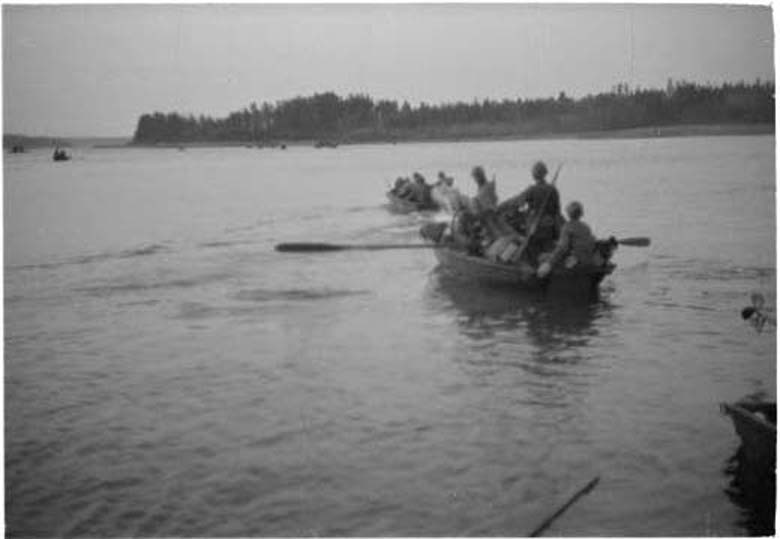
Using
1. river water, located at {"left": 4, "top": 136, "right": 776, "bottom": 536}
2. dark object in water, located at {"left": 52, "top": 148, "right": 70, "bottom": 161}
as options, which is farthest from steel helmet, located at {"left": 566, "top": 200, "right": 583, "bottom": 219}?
dark object in water, located at {"left": 52, "top": 148, "right": 70, "bottom": 161}

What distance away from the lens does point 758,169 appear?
270 inches

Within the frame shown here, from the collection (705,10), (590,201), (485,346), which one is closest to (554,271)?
(485,346)

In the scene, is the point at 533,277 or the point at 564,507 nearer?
the point at 564,507

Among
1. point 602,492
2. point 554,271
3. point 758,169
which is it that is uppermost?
point 758,169

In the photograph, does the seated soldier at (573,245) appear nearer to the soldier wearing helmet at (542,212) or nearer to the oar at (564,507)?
the soldier wearing helmet at (542,212)

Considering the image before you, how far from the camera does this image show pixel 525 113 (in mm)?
9711

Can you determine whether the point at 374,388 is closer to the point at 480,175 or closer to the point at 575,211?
the point at 575,211

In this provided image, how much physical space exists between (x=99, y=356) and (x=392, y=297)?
360cm

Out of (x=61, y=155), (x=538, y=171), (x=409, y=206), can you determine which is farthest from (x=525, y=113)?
(x=61, y=155)

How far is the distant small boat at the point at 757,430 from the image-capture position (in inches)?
191

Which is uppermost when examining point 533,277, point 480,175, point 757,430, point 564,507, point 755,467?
point 480,175

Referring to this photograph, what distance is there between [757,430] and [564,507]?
1.10 m

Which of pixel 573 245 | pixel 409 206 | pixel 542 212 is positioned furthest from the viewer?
pixel 409 206

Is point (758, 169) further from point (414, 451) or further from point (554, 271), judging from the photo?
point (414, 451)
